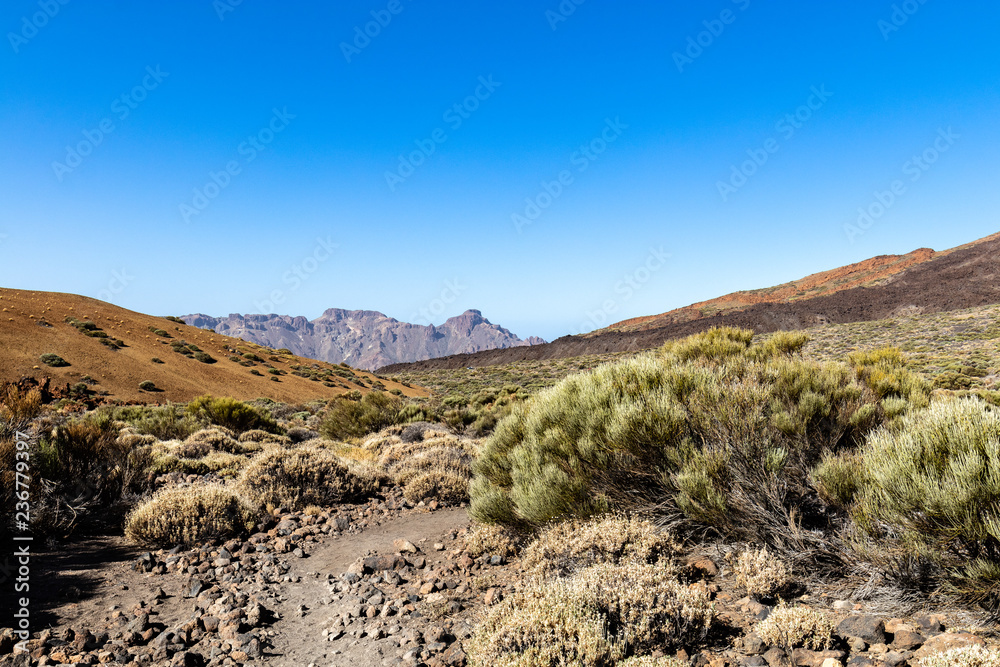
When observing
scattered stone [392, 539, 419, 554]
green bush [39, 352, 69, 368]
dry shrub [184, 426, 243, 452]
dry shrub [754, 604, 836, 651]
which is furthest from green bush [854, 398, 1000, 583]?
green bush [39, 352, 69, 368]

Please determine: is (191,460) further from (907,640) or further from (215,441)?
(907,640)

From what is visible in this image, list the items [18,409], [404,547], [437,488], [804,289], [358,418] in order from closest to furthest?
1. [404,547]
2. [18,409]
3. [437,488]
4. [358,418]
5. [804,289]

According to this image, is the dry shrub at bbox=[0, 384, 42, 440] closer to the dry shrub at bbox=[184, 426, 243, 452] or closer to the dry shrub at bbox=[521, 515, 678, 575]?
the dry shrub at bbox=[184, 426, 243, 452]

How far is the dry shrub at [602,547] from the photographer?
4.18 m

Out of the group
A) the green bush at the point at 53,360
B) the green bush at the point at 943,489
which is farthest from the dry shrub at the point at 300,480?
the green bush at the point at 53,360

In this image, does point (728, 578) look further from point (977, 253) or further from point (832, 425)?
point (977, 253)

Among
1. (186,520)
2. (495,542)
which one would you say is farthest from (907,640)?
(186,520)

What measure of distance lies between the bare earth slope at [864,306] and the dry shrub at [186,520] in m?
51.1

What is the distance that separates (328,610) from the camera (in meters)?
4.32

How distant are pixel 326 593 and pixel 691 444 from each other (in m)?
3.95

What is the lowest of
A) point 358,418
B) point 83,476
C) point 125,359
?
point 358,418

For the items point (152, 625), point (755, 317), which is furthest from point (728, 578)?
point (755, 317)

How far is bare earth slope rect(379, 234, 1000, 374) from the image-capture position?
50.0 m

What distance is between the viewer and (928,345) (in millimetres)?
28562
